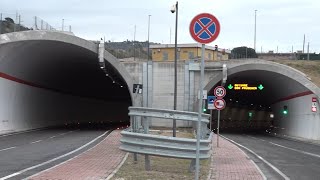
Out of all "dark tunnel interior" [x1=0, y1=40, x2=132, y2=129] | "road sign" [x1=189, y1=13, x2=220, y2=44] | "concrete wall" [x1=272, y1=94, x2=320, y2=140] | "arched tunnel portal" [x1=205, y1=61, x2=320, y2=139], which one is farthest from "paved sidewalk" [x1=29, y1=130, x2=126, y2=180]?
"arched tunnel portal" [x1=205, y1=61, x2=320, y2=139]

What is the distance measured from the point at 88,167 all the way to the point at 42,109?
29.0 m

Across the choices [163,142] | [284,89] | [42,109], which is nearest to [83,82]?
[42,109]

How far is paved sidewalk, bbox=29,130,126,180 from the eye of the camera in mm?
12320

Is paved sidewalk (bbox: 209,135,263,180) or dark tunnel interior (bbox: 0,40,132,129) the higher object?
dark tunnel interior (bbox: 0,40,132,129)

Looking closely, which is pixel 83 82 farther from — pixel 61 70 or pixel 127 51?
pixel 127 51

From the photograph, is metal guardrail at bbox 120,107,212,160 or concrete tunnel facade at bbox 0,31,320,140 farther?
concrete tunnel facade at bbox 0,31,320,140

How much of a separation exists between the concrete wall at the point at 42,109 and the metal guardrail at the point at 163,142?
19301mm

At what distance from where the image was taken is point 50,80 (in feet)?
145

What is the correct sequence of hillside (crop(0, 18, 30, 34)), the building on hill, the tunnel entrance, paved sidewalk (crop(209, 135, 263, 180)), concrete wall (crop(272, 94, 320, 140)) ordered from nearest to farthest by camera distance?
paved sidewalk (crop(209, 135, 263, 180)), hillside (crop(0, 18, 30, 34)), concrete wall (crop(272, 94, 320, 140)), the tunnel entrance, the building on hill

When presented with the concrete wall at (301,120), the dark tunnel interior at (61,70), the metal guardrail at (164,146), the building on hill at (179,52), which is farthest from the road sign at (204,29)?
the building on hill at (179,52)

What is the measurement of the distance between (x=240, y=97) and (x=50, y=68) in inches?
1361

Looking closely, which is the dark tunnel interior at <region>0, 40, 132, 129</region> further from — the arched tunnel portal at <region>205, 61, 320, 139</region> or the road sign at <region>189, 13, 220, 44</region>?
the road sign at <region>189, 13, 220, 44</region>

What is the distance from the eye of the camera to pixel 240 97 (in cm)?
6956

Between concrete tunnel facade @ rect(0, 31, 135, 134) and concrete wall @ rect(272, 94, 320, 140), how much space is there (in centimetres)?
1383
